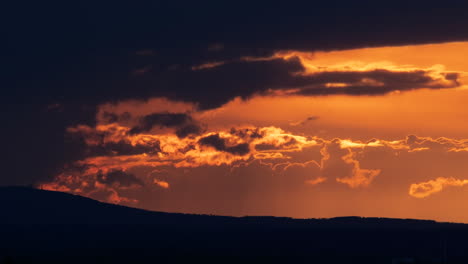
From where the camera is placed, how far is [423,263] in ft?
553

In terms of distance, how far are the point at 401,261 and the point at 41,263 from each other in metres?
60.0

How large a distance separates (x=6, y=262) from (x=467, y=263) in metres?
72.1

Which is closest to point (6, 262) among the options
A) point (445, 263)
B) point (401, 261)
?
point (401, 261)

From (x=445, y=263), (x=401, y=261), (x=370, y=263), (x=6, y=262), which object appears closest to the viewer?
(x=6, y=262)

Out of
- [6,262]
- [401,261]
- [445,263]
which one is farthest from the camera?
[445,263]

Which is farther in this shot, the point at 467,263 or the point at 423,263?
the point at 467,263

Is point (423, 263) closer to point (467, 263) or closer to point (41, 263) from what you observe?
point (467, 263)

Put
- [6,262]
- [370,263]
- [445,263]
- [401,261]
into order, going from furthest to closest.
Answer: [370,263], [445,263], [401,261], [6,262]

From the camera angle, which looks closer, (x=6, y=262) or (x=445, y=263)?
(x=6, y=262)

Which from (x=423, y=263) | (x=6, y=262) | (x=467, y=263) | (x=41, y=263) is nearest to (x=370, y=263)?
(x=467, y=263)

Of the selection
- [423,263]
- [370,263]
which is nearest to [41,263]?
[370,263]

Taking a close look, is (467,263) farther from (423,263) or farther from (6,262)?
(6,262)

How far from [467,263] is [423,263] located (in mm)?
25748

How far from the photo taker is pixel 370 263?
198m
